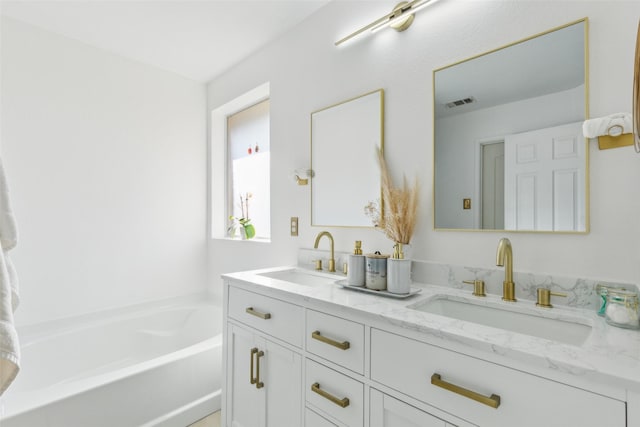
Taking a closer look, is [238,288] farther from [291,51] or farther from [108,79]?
[108,79]

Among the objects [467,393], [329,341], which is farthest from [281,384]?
[467,393]

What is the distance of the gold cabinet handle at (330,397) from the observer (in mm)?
992

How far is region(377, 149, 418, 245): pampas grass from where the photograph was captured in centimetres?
135

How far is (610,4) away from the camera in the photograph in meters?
0.99

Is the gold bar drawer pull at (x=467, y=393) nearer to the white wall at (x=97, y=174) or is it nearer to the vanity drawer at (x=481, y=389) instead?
the vanity drawer at (x=481, y=389)

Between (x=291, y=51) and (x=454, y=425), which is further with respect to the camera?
(x=291, y=51)

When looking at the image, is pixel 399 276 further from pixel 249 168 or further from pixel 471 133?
pixel 249 168

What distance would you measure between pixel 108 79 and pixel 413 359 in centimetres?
280

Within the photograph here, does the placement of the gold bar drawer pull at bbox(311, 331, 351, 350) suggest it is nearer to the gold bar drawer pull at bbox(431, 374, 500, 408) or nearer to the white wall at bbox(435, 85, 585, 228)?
the gold bar drawer pull at bbox(431, 374, 500, 408)

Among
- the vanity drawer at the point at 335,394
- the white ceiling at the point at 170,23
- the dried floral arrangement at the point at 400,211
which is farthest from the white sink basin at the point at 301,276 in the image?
the white ceiling at the point at 170,23

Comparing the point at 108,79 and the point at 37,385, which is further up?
the point at 108,79

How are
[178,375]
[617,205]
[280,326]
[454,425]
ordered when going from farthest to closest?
[178,375]
[280,326]
[617,205]
[454,425]

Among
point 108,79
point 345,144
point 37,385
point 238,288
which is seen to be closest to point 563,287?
point 345,144

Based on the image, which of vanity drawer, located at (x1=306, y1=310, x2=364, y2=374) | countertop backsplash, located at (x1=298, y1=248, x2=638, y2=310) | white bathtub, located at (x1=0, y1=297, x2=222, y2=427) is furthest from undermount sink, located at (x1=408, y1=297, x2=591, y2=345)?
white bathtub, located at (x1=0, y1=297, x2=222, y2=427)
